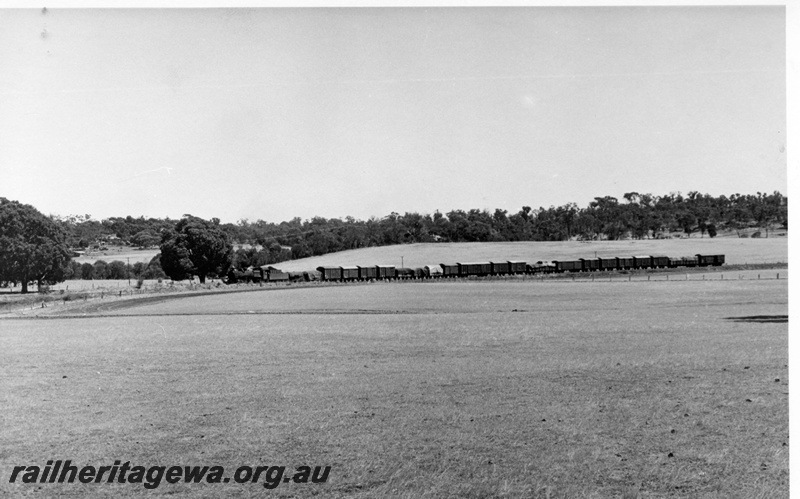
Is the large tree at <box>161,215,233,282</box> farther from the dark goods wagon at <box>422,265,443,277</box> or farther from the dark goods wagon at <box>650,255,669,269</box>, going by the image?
the dark goods wagon at <box>650,255,669,269</box>

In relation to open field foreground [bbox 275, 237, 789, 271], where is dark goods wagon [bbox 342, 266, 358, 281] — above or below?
below

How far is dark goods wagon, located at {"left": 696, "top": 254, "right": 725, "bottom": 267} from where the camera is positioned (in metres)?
90.9

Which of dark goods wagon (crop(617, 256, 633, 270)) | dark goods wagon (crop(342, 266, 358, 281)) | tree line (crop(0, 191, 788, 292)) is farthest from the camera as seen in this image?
dark goods wagon (crop(617, 256, 633, 270))

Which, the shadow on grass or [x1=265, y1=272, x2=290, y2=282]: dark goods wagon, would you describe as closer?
the shadow on grass

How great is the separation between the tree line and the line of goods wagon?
10.5 metres

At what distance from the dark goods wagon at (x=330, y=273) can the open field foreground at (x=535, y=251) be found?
1528cm

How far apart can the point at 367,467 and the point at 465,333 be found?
1512 centimetres

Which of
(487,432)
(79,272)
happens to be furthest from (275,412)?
(79,272)

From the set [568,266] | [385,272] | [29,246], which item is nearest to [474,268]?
[385,272]

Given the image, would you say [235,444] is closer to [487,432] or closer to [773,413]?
[487,432]

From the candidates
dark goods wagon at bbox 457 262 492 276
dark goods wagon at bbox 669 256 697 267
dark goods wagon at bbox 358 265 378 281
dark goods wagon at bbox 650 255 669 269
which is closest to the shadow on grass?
dark goods wagon at bbox 358 265 378 281

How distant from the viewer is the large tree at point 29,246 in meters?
38.1

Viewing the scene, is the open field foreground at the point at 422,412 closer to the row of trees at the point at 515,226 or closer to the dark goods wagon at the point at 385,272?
the dark goods wagon at the point at 385,272

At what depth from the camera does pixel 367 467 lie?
8555 mm
